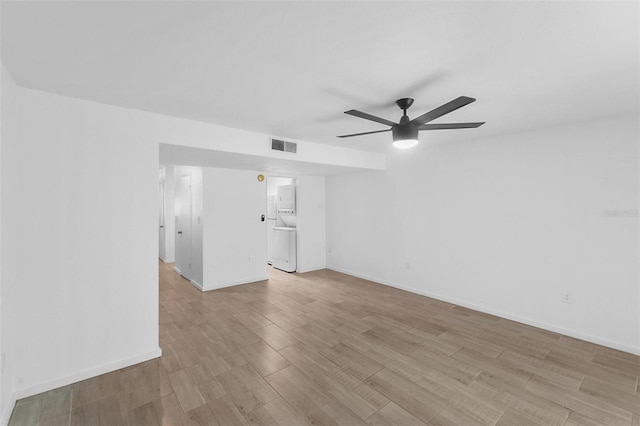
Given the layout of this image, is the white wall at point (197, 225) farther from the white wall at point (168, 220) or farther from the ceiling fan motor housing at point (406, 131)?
the ceiling fan motor housing at point (406, 131)

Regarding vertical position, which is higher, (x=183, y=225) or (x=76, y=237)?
(x=76, y=237)

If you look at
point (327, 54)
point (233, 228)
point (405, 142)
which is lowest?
point (233, 228)

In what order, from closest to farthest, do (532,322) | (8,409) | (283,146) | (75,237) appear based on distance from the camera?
(8,409), (75,237), (532,322), (283,146)

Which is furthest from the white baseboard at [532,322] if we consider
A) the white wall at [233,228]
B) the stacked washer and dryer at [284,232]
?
the white wall at [233,228]

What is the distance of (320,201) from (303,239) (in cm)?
96

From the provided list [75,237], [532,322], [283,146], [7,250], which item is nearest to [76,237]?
[75,237]

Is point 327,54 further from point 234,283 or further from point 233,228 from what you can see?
point 234,283

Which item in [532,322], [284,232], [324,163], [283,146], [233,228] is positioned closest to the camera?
[532,322]

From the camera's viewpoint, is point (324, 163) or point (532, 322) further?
point (324, 163)

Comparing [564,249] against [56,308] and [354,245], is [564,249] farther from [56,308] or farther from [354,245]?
[56,308]

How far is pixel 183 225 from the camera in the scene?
5.64 metres

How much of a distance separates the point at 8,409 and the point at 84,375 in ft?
1.50

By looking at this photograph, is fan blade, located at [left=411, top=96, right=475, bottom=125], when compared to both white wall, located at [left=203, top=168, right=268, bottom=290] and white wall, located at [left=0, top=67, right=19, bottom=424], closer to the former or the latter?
white wall, located at [left=0, top=67, right=19, bottom=424]

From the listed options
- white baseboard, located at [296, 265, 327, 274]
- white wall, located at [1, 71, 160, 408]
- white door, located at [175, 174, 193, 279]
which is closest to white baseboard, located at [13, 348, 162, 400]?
white wall, located at [1, 71, 160, 408]
